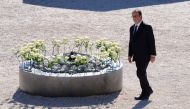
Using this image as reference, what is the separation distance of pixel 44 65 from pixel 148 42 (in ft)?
6.49

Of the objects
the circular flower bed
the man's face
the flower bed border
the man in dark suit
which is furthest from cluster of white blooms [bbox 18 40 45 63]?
the man's face

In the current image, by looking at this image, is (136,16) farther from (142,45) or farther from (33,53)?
(33,53)

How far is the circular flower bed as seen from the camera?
12406 millimetres

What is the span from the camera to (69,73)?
1248 centimetres

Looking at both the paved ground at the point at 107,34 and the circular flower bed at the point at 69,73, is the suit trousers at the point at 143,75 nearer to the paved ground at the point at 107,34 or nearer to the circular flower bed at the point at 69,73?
the paved ground at the point at 107,34

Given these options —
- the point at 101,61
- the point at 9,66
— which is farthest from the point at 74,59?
the point at 9,66

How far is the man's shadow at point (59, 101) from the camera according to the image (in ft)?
39.8

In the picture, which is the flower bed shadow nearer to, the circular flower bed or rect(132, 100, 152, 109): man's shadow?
the circular flower bed

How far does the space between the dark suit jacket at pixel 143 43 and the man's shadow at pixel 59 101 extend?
3.10 ft

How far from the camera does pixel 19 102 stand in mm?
12266

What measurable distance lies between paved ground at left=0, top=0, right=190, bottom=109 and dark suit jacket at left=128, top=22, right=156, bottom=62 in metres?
0.82

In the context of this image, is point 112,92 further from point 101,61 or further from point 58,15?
point 58,15

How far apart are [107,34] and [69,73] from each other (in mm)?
5886

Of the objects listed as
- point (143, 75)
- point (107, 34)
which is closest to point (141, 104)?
point (143, 75)
